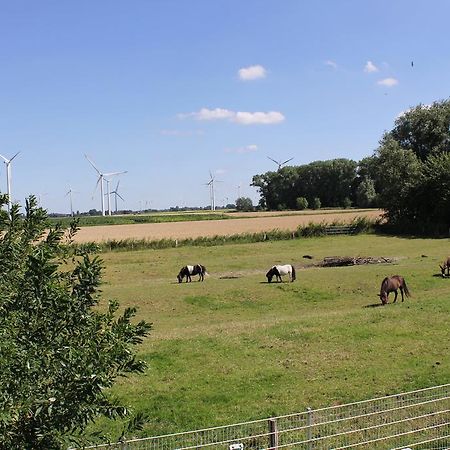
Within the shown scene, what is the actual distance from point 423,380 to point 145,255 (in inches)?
1338

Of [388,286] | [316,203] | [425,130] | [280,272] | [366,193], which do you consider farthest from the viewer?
[316,203]

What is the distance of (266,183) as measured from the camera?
158625 mm

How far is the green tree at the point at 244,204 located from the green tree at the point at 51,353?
15931 centimetres

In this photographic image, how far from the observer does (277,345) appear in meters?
16.4

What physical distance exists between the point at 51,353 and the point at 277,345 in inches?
494

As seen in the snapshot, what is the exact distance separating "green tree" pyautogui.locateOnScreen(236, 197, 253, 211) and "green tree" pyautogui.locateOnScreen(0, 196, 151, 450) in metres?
159

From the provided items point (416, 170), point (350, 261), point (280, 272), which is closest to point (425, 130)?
point (416, 170)

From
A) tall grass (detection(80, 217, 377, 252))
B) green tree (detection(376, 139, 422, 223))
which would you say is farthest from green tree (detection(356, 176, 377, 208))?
tall grass (detection(80, 217, 377, 252))

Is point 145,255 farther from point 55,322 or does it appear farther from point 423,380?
point 55,322

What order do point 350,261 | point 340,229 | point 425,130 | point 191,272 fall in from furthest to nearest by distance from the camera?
1. point 425,130
2. point 340,229
3. point 350,261
4. point 191,272

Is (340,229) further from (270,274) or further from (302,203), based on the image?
(302,203)

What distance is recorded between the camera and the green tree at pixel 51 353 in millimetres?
4309

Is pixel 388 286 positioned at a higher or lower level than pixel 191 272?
lower

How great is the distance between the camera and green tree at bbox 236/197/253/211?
166875mm
